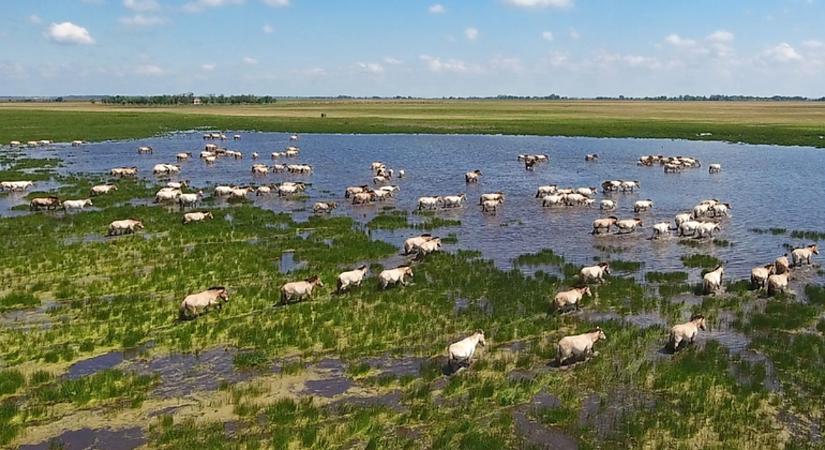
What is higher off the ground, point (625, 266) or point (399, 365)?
point (625, 266)

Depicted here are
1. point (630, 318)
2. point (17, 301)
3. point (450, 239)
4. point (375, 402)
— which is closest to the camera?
point (375, 402)

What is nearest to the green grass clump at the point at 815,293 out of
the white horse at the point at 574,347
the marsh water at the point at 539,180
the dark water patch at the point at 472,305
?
the marsh water at the point at 539,180

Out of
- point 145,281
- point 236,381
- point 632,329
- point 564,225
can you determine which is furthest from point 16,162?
point 632,329

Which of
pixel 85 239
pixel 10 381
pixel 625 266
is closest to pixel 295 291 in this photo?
pixel 10 381

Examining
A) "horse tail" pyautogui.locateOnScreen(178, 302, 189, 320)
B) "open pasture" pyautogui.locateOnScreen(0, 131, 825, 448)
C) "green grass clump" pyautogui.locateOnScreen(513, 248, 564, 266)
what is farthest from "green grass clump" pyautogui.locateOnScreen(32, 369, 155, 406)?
"green grass clump" pyautogui.locateOnScreen(513, 248, 564, 266)

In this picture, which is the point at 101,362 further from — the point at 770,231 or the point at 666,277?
the point at 770,231

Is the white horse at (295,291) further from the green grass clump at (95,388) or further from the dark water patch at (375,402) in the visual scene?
the dark water patch at (375,402)

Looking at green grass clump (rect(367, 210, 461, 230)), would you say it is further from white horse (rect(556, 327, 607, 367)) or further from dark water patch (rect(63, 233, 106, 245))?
white horse (rect(556, 327, 607, 367))
